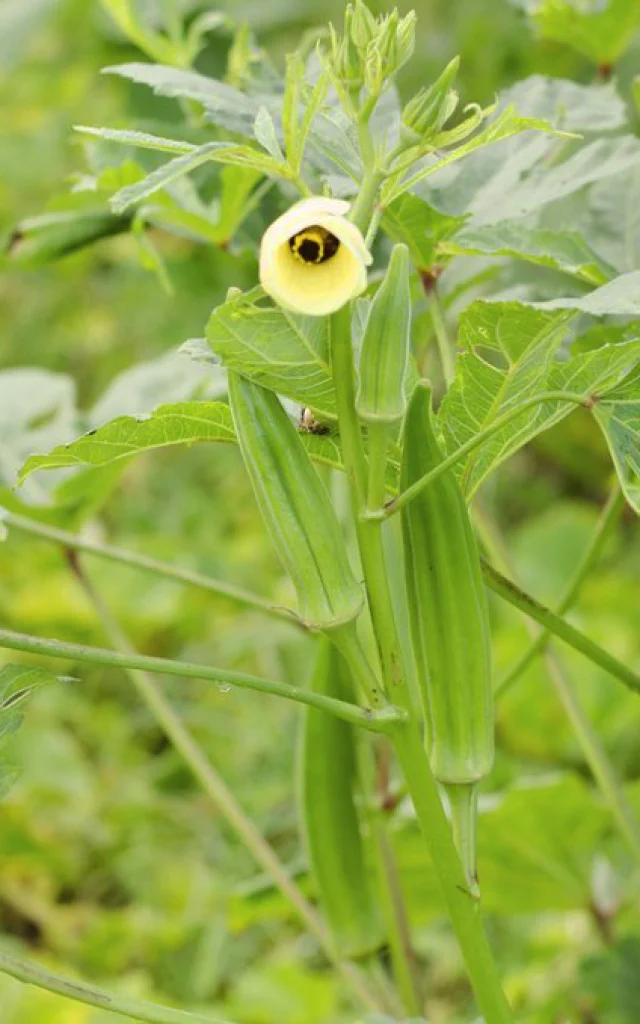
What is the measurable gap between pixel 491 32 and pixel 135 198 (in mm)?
1692

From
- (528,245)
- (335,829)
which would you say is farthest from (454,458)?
(335,829)

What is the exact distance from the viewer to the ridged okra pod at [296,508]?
41 cm

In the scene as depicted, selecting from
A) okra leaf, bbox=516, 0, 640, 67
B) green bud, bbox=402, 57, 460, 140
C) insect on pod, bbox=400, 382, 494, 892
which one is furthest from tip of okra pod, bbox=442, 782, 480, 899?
okra leaf, bbox=516, 0, 640, 67

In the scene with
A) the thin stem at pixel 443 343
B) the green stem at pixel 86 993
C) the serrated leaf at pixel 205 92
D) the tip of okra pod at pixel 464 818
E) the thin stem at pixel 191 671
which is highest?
the serrated leaf at pixel 205 92

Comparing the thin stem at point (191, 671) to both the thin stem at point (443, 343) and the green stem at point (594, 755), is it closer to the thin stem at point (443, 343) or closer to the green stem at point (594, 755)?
the thin stem at point (443, 343)

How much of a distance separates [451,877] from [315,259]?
0.21 m

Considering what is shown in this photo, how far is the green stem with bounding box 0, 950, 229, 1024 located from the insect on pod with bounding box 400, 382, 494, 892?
11cm

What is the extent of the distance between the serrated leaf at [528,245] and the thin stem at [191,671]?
18 centimetres

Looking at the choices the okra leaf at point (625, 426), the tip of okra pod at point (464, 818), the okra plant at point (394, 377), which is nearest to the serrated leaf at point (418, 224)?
the okra plant at point (394, 377)

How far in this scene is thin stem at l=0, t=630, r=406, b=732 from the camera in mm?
393

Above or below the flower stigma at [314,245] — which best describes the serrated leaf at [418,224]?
above

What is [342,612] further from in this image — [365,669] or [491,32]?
[491,32]

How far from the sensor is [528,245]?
493 millimetres

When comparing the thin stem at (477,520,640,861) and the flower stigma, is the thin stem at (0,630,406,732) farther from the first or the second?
the thin stem at (477,520,640,861)
